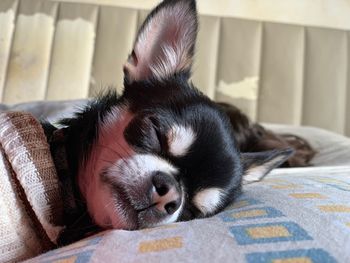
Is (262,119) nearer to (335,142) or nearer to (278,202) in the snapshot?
(335,142)

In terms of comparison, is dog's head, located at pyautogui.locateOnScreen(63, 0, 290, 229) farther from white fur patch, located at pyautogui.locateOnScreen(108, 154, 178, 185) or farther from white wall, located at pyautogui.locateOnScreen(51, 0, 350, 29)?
white wall, located at pyautogui.locateOnScreen(51, 0, 350, 29)

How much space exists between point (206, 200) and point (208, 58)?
1641 mm

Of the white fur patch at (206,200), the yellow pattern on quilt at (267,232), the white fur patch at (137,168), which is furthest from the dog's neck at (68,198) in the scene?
the yellow pattern on quilt at (267,232)

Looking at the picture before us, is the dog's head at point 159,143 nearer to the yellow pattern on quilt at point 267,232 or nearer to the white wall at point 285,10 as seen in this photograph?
the yellow pattern on quilt at point 267,232

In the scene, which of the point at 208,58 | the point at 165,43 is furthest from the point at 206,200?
the point at 208,58

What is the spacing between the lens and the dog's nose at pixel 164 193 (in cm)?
83

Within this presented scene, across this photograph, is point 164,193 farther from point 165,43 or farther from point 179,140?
point 165,43

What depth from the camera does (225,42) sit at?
2.49 meters

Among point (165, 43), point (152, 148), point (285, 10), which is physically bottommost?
point (152, 148)

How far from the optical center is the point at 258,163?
120cm

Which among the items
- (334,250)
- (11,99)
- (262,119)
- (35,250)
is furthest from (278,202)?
(11,99)

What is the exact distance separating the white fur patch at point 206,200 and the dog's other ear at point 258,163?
208 mm

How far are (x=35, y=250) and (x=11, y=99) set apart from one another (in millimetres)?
1769

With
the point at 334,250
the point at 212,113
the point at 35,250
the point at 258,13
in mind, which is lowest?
the point at 35,250
